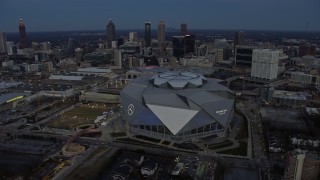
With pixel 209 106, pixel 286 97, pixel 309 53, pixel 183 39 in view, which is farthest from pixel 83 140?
pixel 309 53

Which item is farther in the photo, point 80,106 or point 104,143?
point 80,106

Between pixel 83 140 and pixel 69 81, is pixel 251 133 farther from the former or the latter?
pixel 69 81

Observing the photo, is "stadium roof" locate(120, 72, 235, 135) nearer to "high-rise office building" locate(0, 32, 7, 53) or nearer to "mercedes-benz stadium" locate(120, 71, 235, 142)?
"mercedes-benz stadium" locate(120, 71, 235, 142)

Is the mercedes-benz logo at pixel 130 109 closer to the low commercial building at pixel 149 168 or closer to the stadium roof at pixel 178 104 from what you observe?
the stadium roof at pixel 178 104

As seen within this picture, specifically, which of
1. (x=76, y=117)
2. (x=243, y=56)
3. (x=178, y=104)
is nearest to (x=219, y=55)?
(x=243, y=56)

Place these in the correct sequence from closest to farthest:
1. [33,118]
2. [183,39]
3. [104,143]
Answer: [104,143] < [33,118] < [183,39]

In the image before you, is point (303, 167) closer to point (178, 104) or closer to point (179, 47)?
point (178, 104)

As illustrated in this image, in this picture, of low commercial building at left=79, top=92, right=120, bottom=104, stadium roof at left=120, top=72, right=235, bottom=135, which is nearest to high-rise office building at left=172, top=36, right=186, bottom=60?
low commercial building at left=79, top=92, right=120, bottom=104
